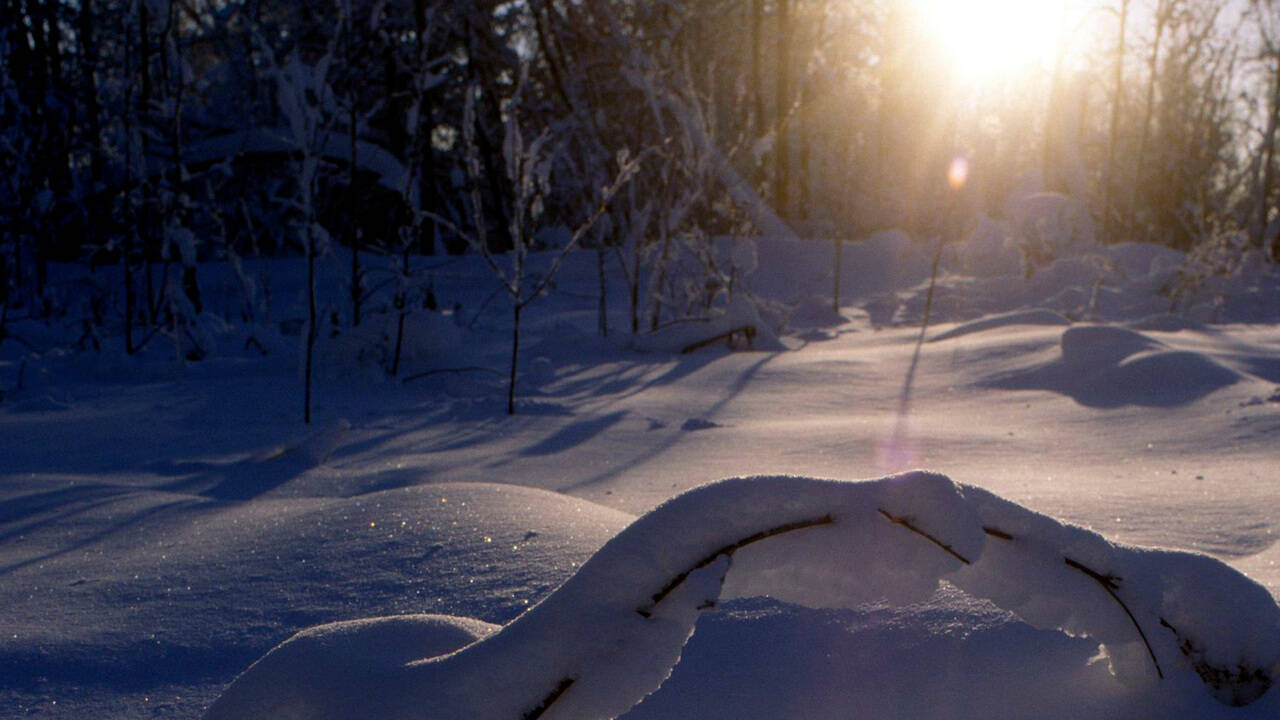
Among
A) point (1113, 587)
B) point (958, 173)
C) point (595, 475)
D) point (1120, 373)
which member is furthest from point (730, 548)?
point (958, 173)

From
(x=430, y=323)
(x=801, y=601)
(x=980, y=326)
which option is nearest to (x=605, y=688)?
(x=801, y=601)

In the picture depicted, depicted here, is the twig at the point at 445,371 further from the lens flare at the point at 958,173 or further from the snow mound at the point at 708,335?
the lens flare at the point at 958,173

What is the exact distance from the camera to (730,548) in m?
0.76

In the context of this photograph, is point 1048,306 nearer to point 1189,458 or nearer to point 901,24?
point 1189,458

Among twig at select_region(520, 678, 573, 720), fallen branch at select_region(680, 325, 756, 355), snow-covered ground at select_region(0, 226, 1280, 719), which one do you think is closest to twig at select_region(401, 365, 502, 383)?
snow-covered ground at select_region(0, 226, 1280, 719)

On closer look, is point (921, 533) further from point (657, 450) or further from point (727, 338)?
point (727, 338)

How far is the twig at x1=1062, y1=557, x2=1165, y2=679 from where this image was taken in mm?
A: 922

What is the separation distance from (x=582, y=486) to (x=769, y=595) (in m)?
1.52

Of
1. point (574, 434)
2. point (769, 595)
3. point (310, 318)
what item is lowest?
point (574, 434)

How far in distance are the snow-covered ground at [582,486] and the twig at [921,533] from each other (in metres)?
0.03

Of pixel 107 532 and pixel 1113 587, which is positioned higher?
pixel 1113 587

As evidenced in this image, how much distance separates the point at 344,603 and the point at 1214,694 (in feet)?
3.57

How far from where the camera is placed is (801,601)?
2.79 ft

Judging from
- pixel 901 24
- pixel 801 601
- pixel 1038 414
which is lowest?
pixel 1038 414
